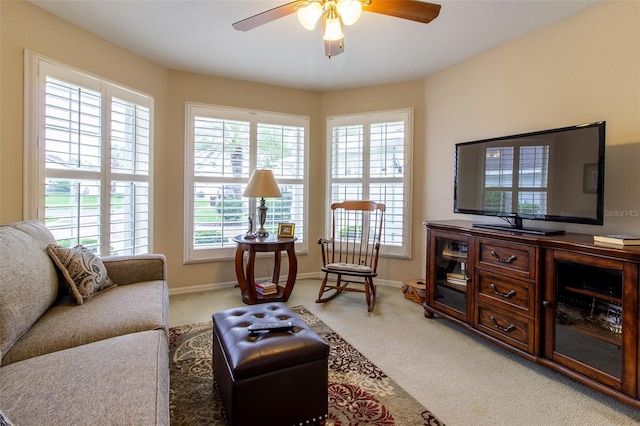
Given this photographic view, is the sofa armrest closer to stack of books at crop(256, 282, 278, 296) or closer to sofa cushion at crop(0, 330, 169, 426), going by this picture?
sofa cushion at crop(0, 330, 169, 426)

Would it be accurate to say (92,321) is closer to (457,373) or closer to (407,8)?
(457,373)

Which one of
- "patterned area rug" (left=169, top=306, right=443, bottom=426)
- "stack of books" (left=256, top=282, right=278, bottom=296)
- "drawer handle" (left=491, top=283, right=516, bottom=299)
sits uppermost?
"drawer handle" (left=491, top=283, right=516, bottom=299)

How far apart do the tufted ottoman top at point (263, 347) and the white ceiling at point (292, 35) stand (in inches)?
86.4

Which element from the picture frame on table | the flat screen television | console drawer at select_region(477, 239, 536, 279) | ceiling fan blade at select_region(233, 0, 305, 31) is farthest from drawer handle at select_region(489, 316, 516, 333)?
ceiling fan blade at select_region(233, 0, 305, 31)

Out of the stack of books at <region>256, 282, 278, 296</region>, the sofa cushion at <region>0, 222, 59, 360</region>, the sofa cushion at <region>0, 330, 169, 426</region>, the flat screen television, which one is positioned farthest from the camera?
the stack of books at <region>256, 282, 278, 296</region>

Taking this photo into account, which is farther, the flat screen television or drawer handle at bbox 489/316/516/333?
drawer handle at bbox 489/316/516/333

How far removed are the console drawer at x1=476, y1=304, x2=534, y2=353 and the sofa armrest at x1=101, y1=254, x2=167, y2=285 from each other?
2460mm

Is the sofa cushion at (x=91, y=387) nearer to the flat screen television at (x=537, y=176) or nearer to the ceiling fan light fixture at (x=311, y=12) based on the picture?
the ceiling fan light fixture at (x=311, y=12)

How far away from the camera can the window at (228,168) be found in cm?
357

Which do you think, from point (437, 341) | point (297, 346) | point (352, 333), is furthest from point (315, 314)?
point (297, 346)

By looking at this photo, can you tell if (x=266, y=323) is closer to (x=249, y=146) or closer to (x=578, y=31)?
(x=249, y=146)

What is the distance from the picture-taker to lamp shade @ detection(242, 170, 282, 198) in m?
3.28

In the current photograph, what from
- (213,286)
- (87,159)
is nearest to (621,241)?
(213,286)

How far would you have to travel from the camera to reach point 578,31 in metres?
2.31
